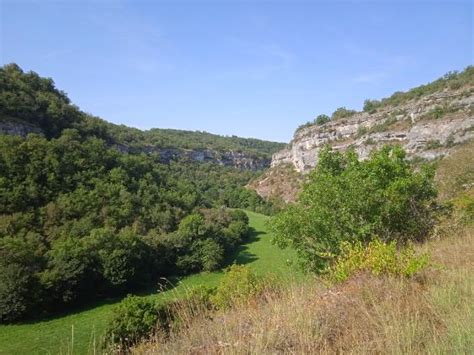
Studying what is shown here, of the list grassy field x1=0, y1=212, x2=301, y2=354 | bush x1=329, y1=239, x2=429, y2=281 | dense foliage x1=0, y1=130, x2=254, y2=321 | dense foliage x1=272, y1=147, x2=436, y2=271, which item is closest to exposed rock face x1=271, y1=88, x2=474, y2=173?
dense foliage x1=0, y1=130, x2=254, y2=321

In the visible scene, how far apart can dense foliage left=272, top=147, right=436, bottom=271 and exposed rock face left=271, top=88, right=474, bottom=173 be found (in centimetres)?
4366

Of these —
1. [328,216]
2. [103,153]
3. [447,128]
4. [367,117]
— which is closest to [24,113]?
[103,153]

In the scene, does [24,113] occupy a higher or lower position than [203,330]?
higher

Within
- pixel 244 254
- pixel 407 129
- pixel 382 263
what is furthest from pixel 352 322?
pixel 407 129

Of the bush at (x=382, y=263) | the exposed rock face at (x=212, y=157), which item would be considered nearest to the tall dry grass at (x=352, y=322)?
the bush at (x=382, y=263)

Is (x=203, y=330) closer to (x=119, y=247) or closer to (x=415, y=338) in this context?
(x=415, y=338)

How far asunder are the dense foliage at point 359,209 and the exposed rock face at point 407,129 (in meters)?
43.7

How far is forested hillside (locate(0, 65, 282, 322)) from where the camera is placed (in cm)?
2898

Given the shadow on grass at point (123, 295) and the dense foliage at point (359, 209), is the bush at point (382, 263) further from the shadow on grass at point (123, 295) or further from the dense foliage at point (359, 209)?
the shadow on grass at point (123, 295)

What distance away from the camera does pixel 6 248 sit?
93.2ft

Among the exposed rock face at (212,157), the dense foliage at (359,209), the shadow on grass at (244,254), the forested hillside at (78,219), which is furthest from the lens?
the exposed rock face at (212,157)

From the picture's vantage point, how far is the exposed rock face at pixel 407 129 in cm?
5820

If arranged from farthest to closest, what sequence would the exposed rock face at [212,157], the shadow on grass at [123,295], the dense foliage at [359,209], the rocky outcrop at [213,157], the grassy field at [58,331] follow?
1. the rocky outcrop at [213,157]
2. the exposed rock face at [212,157]
3. the shadow on grass at [123,295]
4. the grassy field at [58,331]
5. the dense foliage at [359,209]

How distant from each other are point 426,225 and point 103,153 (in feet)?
155
